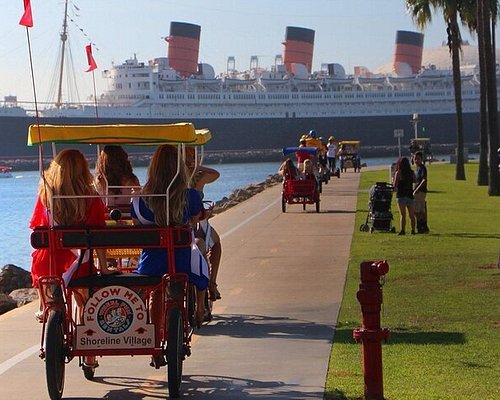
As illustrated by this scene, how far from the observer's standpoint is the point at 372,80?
454 ft

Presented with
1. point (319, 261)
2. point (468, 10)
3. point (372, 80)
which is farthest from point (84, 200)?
point (372, 80)

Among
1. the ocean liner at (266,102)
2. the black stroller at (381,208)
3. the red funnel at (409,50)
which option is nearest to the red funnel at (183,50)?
the ocean liner at (266,102)

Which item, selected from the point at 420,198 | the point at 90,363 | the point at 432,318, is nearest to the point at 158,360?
the point at 90,363

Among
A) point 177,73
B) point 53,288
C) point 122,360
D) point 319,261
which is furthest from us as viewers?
point 177,73

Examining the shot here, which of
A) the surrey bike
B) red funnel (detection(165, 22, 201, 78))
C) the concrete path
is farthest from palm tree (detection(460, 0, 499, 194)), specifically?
red funnel (detection(165, 22, 201, 78))

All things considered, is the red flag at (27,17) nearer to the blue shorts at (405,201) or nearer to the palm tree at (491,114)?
the blue shorts at (405,201)

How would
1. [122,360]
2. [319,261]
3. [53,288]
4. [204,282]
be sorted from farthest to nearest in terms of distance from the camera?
[319,261], [122,360], [204,282], [53,288]

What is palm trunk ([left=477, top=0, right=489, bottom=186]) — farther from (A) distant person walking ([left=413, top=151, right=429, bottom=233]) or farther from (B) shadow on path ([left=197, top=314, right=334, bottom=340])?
(B) shadow on path ([left=197, top=314, right=334, bottom=340])

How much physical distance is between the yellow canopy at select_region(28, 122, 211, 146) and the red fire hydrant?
1473 millimetres

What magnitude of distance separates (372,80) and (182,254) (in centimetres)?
13183

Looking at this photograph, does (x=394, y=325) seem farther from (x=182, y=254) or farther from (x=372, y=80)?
(x=372, y=80)

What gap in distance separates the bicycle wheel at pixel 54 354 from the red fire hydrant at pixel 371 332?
179cm

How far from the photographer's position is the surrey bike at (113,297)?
755 centimetres

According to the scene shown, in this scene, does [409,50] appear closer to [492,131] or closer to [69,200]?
[492,131]
